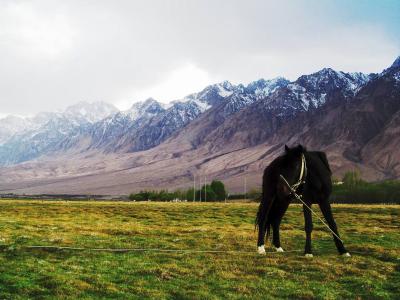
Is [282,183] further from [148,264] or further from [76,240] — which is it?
[76,240]

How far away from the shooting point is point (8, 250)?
22656 mm

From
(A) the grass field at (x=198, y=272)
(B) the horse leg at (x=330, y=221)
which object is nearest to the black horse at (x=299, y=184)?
(B) the horse leg at (x=330, y=221)

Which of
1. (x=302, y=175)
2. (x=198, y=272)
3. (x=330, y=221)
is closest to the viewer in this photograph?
(x=198, y=272)

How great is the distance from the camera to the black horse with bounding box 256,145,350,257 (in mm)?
20078

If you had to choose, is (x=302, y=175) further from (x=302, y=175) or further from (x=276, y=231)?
(x=276, y=231)

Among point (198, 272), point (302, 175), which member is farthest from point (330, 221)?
point (198, 272)

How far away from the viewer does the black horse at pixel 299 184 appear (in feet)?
65.9

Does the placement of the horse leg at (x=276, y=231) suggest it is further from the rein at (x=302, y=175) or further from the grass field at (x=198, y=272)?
the rein at (x=302, y=175)

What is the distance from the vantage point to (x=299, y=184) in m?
Result: 20.2

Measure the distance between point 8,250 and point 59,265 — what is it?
496cm

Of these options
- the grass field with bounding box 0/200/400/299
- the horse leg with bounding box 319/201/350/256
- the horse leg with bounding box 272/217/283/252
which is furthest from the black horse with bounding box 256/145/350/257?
the grass field with bounding box 0/200/400/299

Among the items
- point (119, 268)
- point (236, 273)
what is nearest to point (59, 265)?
point (119, 268)

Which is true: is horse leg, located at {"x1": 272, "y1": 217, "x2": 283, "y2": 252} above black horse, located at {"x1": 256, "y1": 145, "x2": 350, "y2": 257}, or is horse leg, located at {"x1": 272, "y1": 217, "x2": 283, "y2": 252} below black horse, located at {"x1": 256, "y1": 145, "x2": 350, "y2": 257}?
below

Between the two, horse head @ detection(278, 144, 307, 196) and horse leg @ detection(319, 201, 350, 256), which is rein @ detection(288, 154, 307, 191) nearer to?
horse head @ detection(278, 144, 307, 196)
